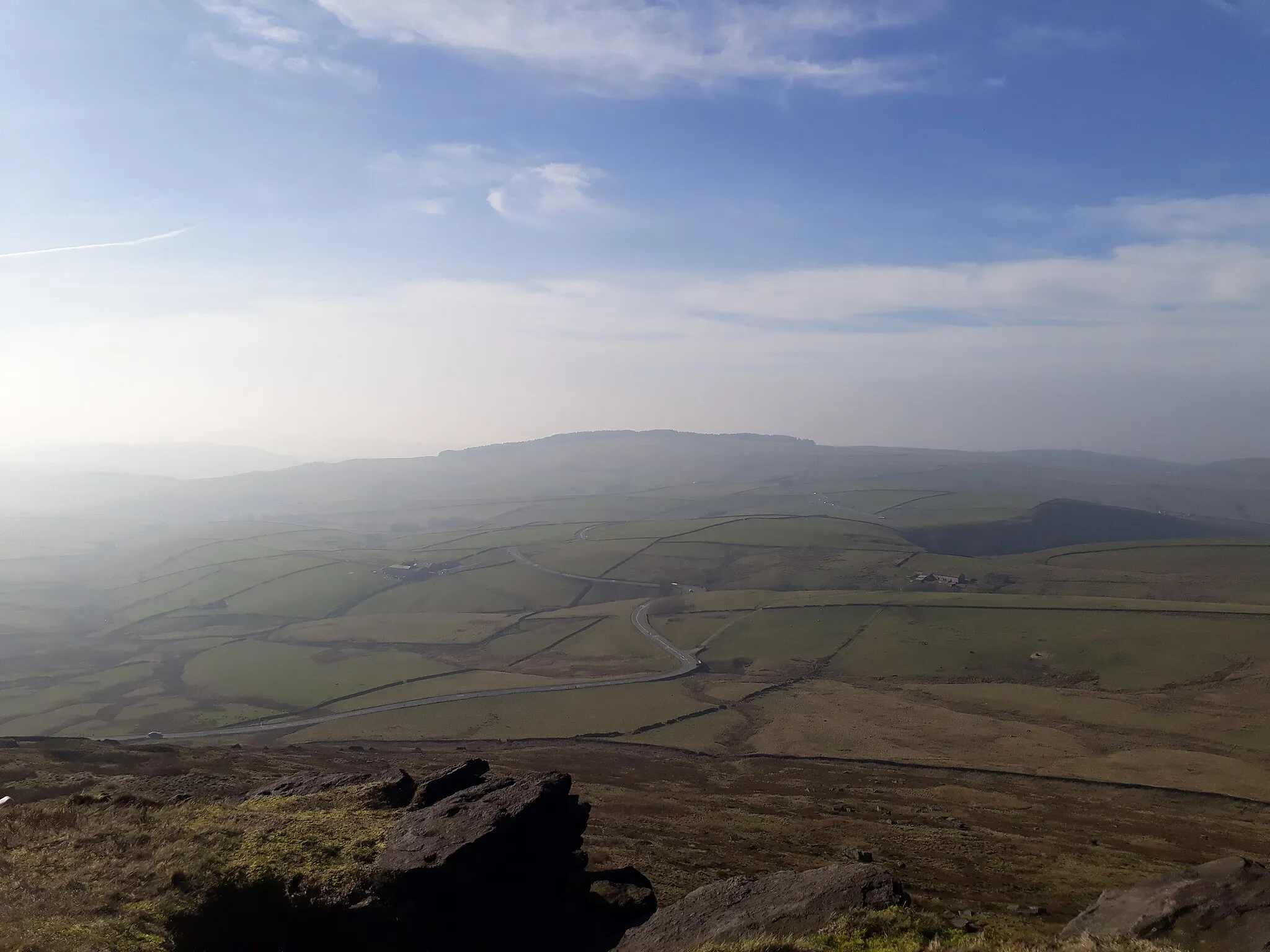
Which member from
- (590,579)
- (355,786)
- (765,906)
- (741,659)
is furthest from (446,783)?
(590,579)

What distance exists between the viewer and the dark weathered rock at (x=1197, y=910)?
19.0 metres

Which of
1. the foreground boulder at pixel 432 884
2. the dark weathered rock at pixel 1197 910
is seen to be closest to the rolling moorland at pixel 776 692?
the foreground boulder at pixel 432 884

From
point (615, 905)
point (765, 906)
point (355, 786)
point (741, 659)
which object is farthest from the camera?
point (741, 659)

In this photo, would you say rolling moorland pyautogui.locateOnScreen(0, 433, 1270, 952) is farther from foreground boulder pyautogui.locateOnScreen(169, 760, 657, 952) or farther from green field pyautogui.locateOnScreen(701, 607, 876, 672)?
foreground boulder pyautogui.locateOnScreen(169, 760, 657, 952)

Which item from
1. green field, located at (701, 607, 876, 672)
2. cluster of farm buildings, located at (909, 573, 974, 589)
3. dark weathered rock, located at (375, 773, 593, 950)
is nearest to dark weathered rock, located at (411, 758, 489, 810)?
dark weathered rock, located at (375, 773, 593, 950)

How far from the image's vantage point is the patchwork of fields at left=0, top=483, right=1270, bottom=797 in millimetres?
80375

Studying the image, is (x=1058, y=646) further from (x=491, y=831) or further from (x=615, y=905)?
(x=491, y=831)

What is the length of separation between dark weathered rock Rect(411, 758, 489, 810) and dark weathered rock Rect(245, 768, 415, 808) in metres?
0.65

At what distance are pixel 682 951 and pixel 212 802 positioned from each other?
22365 millimetres

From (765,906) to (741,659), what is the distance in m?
99.8

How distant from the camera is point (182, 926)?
64.8 ft

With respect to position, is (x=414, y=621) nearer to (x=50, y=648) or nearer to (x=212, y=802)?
(x=50, y=648)

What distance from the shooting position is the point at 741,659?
120 m

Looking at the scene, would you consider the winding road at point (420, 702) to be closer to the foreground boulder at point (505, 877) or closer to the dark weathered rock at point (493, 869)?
the foreground boulder at point (505, 877)
